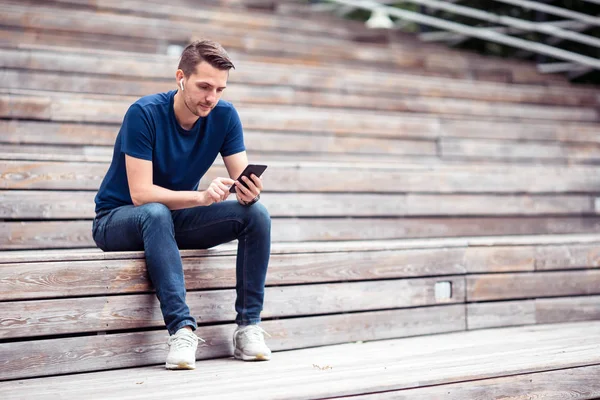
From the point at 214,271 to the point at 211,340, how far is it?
219mm

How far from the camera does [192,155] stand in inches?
92.6

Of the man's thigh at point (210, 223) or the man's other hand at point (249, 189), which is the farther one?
the man's thigh at point (210, 223)

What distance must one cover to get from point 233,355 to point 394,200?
1.18m

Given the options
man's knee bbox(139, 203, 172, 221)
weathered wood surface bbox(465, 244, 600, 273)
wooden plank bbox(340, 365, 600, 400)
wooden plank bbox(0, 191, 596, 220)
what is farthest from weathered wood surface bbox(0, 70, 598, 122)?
wooden plank bbox(340, 365, 600, 400)

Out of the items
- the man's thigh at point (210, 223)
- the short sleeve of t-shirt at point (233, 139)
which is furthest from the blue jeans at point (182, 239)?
the short sleeve of t-shirt at point (233, 139)

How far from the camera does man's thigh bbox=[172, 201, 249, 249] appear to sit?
2307 mm

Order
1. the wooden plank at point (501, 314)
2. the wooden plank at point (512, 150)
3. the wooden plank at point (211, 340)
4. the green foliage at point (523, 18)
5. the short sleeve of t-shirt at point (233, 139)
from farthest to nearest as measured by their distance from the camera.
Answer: the green foliage at point (523, 18)
the wooden plank at point (512, 150)
the wooden plank at point (501, 314)
the short sleeve of t-shirt at point (233, 139)
the wooden plank at point (211, 340)

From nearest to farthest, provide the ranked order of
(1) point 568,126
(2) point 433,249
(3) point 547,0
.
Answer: (2) point 433,249 → (1) point 568,126 → (3) point 547,0

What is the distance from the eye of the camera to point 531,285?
9.76 ft

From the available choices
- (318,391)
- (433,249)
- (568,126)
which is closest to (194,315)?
(318,391)

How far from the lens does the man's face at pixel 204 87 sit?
86.4 inches

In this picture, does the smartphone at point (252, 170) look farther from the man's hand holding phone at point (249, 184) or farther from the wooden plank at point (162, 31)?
the wooden plank at point (162, 31)

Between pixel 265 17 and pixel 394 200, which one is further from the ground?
pixel 265 17

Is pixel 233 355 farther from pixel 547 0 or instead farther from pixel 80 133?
pixel 547 0
